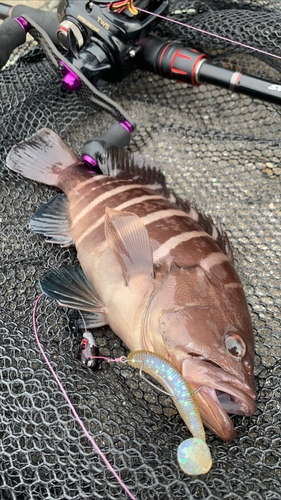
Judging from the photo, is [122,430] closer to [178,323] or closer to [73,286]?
[178,323]

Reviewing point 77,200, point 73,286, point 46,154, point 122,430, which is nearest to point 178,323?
point 122,430

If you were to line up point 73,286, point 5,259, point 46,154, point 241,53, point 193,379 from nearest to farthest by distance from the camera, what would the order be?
point 193,379, point 73,286, point 5,259, point 46,154, point 241,53

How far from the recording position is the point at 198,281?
170cm

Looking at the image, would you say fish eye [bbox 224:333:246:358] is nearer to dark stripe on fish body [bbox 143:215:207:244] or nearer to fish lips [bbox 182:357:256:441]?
fish lips [bbox 182:357:256:441]

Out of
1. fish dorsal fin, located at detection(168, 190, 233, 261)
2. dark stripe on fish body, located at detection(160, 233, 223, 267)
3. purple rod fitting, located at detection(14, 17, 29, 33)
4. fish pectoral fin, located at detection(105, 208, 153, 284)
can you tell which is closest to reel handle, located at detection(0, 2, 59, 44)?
purple rod fitting, located at detection(14, 17, 29, 33)

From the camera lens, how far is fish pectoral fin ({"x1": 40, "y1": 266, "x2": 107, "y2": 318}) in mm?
1923

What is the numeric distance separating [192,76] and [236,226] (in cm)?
108

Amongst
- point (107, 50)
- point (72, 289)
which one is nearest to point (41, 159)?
point (107, 50)

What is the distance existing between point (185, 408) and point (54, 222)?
137cm

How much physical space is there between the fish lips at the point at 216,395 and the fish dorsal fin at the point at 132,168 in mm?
1229

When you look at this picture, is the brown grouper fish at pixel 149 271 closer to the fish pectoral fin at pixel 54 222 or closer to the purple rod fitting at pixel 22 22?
the fish pectoral fin at pixel 54 222

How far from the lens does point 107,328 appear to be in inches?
83.7

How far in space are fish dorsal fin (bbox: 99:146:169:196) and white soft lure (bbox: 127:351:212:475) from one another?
1215 millimetres

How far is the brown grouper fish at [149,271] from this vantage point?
151cm
